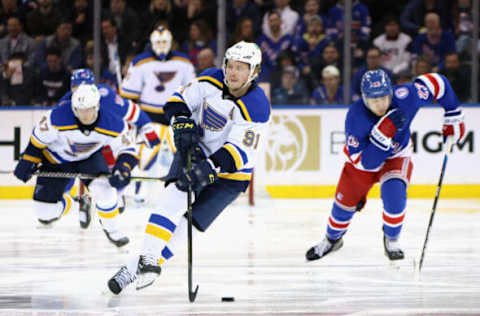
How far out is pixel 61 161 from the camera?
547 centimetres

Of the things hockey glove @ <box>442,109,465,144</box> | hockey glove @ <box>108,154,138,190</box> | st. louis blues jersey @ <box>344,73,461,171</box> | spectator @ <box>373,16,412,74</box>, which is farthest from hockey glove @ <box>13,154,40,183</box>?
spectator @ <box>373,16,412,74</box>

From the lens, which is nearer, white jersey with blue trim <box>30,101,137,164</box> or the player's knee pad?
the player's knee pad

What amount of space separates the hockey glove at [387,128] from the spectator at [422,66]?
154 inches

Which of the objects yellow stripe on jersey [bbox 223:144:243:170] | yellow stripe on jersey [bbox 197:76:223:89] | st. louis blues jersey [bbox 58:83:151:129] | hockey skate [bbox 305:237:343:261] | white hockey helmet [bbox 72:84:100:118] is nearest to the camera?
yellow stripe on jersey [bbox 223:144:243:170]

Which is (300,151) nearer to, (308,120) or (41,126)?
(308,120)

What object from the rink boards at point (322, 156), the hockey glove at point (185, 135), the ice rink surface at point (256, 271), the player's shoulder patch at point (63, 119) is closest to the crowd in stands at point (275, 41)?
the rink boards at point (322, 156)

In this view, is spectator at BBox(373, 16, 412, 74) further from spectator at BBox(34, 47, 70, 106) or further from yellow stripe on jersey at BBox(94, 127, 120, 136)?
yellow stripe on jersey at BBox(94, 127, 120, 136)

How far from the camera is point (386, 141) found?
442 cm

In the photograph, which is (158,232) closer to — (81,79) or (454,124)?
(454,124)

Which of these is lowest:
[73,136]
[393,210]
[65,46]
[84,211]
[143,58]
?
[84,211]

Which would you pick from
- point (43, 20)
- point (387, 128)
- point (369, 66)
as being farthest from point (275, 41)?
point (387, 128)

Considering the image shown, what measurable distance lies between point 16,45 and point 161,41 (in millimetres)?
1641

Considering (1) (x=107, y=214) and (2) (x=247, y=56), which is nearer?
(2) (x=247, y=56)

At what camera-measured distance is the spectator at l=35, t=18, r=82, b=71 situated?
8.30 meters
